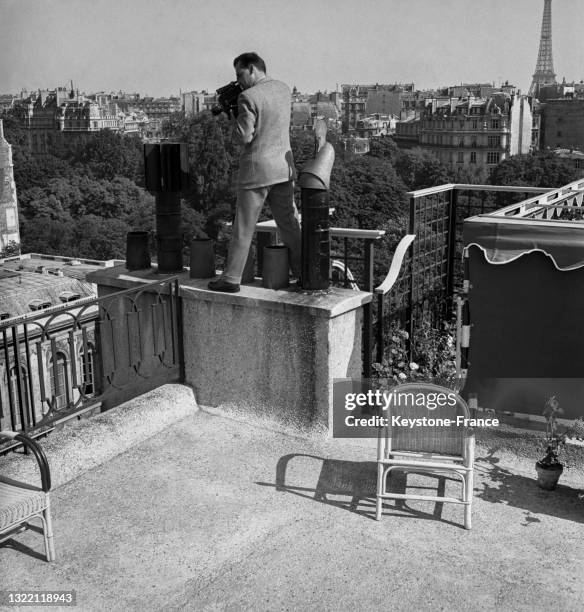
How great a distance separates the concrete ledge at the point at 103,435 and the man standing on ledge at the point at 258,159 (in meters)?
0.85

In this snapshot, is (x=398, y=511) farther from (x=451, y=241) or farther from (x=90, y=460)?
(x=451, y=241)

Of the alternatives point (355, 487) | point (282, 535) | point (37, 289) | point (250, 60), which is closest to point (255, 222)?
point (250, 60)

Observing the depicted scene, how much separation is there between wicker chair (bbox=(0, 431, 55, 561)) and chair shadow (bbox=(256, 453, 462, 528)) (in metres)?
1.33

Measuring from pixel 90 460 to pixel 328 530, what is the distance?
155 centimetres

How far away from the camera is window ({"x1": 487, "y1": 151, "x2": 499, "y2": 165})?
113m

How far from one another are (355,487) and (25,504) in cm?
188

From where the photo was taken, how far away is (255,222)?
5535mm

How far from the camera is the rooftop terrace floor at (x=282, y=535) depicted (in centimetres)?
363

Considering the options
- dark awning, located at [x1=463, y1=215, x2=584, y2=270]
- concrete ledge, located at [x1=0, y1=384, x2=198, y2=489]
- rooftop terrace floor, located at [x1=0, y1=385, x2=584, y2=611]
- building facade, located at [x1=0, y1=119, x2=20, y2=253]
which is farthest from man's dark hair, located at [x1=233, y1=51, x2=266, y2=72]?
building facade, located at [x1=0, y1=119, x2=20, y2=253]

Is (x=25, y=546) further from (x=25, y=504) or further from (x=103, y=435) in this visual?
(x=103, y=435)

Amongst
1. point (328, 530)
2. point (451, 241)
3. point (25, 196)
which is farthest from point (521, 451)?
point (25, 196)

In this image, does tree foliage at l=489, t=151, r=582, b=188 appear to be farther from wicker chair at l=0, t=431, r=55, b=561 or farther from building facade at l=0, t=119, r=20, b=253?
wicker chair at l=0, t=431, r=55, b=561

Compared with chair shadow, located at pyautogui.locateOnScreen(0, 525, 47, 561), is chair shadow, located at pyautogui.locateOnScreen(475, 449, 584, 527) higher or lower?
lower

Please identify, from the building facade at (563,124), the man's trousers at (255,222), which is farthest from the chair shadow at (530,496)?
the building facade at (563,124)
